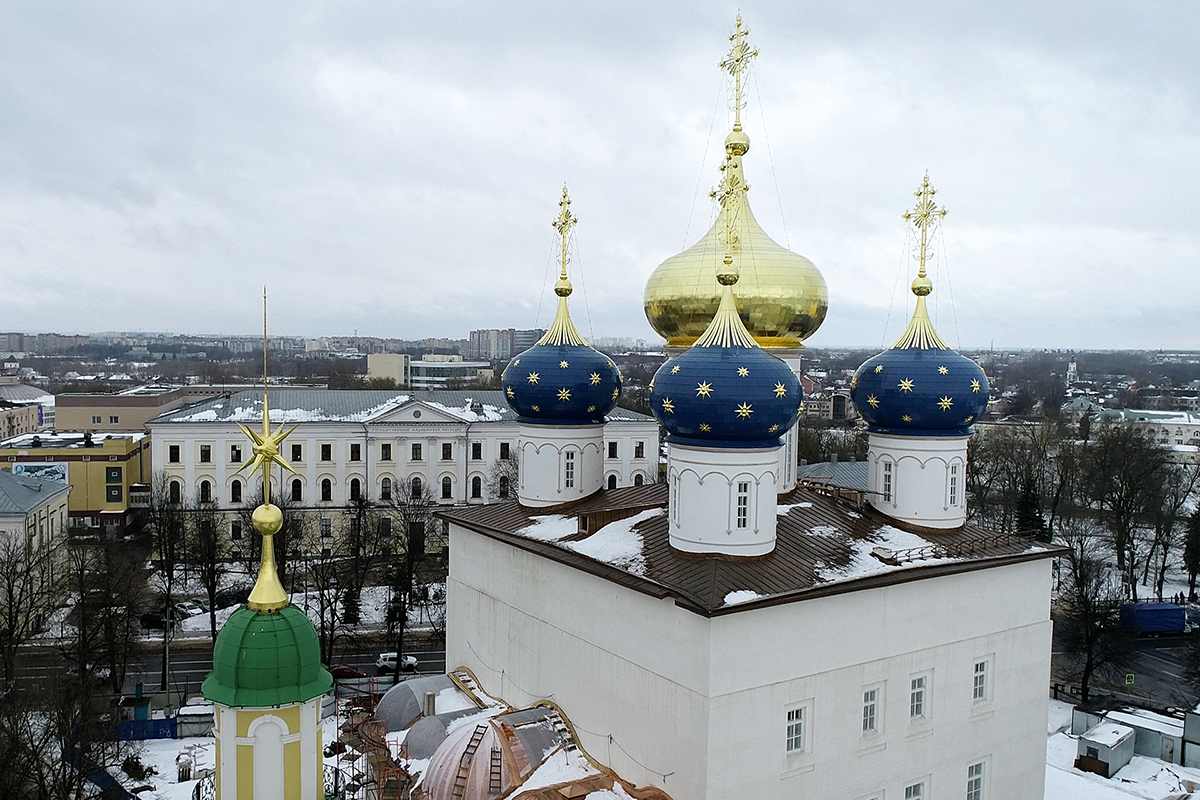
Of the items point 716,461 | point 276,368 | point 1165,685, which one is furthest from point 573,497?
point 276,368

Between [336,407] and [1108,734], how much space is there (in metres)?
35.3

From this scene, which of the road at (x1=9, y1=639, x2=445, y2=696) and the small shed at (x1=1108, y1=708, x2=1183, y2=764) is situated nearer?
the small shed at (x1=1108, y1=708, x2=1183, y2=764)

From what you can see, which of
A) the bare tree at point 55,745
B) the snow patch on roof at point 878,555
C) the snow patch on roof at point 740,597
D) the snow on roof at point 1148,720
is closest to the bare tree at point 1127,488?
the snow on roof at point 1148,720

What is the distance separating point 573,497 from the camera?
18.6 m

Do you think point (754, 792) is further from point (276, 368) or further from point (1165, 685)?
point (276, 368)

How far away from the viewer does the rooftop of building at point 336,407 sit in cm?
4256

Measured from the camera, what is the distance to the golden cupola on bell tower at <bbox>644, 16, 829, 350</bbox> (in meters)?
17.2

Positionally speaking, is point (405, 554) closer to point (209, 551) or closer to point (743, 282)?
point (209, 551)

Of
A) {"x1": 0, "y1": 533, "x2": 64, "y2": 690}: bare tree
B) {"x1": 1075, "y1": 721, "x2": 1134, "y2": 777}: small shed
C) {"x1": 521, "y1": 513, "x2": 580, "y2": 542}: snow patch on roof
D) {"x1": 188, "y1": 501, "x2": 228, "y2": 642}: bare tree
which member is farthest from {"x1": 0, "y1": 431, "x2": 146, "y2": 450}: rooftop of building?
{"x1": 1075, "y1": 721, "x2": 1134, "y2": 777}: small shed

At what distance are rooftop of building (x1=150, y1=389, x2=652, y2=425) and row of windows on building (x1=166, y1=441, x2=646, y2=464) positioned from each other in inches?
49.5

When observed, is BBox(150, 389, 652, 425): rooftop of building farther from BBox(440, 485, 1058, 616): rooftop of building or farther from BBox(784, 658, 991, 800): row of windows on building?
BBox(784, 658, 991, 800): row of windows on building

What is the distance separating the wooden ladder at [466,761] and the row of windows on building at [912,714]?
175 inches

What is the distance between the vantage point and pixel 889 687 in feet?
46.1

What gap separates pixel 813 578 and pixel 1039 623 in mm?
5451
